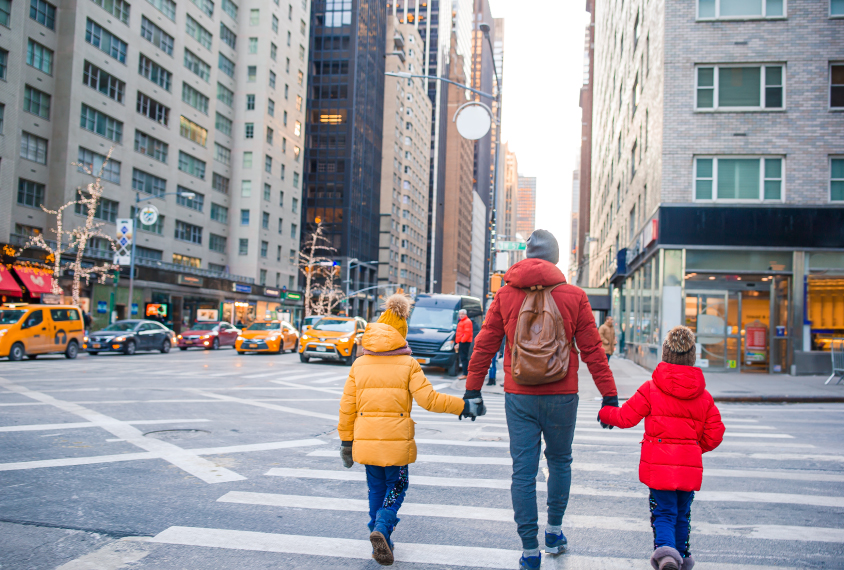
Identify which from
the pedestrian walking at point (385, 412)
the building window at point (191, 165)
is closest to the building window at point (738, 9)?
the pedestrian walking at point (385, 412)

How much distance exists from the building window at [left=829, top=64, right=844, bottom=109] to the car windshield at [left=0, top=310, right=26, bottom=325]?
89.3ft

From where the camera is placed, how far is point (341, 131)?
84875 millimetres

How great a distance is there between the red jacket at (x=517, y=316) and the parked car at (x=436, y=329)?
13.5m

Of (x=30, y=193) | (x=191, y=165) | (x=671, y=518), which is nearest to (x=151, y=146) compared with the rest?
(x=191, y=165)

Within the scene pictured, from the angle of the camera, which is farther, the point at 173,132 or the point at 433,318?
the point at 173,132

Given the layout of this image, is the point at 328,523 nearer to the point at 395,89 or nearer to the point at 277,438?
the point at 277,438

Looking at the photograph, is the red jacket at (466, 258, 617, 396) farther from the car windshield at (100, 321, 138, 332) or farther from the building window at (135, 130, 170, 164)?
the building window at (135, 130, 170, 164)

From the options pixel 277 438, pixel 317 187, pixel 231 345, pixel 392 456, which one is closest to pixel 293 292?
pixel 317 187

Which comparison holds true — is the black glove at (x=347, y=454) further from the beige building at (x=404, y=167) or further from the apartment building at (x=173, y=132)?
the beige building at (x=404, y=167)

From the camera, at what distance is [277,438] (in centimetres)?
840

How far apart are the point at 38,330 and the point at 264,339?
9.16 m

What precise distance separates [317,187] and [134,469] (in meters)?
80.3

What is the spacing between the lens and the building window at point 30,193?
35.6 meters

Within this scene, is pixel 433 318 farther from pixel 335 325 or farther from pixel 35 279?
pixel 35 279
